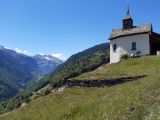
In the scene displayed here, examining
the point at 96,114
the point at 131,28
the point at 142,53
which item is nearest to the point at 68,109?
the point at 96,114

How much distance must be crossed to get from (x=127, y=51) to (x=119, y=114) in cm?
5076

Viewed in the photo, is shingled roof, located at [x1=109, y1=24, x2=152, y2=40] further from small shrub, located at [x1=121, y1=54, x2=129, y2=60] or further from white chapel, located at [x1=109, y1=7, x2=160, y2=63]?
small shrub, located at [x1=121, y1=54, x2=129, y2=60]

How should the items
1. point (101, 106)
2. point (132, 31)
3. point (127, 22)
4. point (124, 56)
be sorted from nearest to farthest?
point (101, 106) → point (124, 56) → point (132, 31) → point (127, 22)

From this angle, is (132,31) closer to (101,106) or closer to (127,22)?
(127,22)

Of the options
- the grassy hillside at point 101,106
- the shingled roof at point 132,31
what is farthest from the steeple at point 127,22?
the grassy hillside at point 101,106

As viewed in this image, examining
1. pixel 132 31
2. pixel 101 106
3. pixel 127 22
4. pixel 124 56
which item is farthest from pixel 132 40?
pixel 101 106

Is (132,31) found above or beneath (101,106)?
above

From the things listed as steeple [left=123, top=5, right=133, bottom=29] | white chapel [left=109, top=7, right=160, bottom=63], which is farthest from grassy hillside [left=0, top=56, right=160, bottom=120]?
steeple [left=123, top=5, right=133, bottom=29]

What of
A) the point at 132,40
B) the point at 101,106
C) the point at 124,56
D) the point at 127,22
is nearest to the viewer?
the point at 101,106

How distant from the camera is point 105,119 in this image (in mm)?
26016

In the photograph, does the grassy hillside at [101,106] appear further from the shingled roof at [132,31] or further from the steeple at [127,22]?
the steeple at [127,22]

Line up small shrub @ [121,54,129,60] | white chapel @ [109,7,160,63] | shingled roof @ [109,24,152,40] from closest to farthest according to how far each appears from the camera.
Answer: white chapel @ [109,7,160,63] → small shrub @ [121,54,129,60] → shingled roof @ [109,24,152,40]

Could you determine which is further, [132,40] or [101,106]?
[132,40]

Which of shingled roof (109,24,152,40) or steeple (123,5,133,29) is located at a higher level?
steeple (123,5,133,29)
